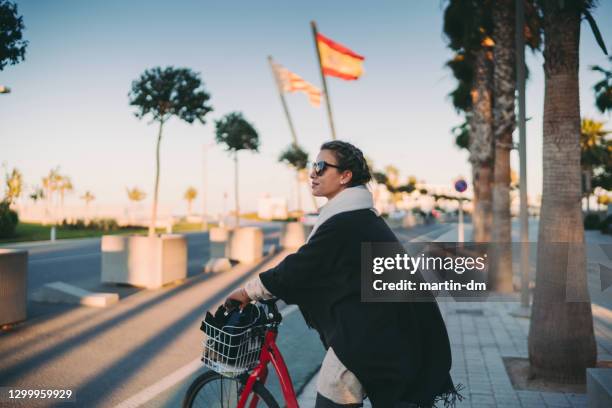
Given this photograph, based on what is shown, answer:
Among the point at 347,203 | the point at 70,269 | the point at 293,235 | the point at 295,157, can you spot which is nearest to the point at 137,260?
the point at 70,269

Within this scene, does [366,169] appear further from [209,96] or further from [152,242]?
[209,96]

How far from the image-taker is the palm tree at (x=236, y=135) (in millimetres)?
21969

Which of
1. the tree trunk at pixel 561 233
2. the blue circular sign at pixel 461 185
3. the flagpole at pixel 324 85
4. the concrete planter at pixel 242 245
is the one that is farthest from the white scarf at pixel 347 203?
the flagpole at pixel 324 85

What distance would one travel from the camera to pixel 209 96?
14008 millimetres

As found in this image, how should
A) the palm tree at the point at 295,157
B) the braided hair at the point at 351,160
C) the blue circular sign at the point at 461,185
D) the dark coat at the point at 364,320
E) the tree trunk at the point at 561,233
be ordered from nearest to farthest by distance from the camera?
1. the dark coat at the point at 364,320
2. the braided hair at the point at 351,160
3. the tree trunk at the point at 561,233
4. the blue circular sign at the point at 461,185
5. the palm tree at the point at 295,157

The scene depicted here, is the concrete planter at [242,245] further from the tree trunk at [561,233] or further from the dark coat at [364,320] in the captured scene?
the dark coat at [364,320]

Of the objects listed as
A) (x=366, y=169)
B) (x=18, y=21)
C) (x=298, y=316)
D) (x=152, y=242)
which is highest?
(x=18, y=21)

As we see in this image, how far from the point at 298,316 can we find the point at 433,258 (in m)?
5.09

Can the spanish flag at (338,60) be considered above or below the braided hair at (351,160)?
above

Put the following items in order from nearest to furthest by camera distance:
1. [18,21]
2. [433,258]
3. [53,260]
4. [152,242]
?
[433,258], [18,21], [152,242], [53,260]

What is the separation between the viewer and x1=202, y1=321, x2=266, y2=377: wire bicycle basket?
2.63 m

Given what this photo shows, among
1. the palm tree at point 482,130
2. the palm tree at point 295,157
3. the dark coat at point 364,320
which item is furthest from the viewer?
the palm tree at point 295,157

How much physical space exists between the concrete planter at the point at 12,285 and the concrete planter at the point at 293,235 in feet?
48.5

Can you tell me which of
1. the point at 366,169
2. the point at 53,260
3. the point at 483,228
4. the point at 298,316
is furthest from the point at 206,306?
the point at 53,260
